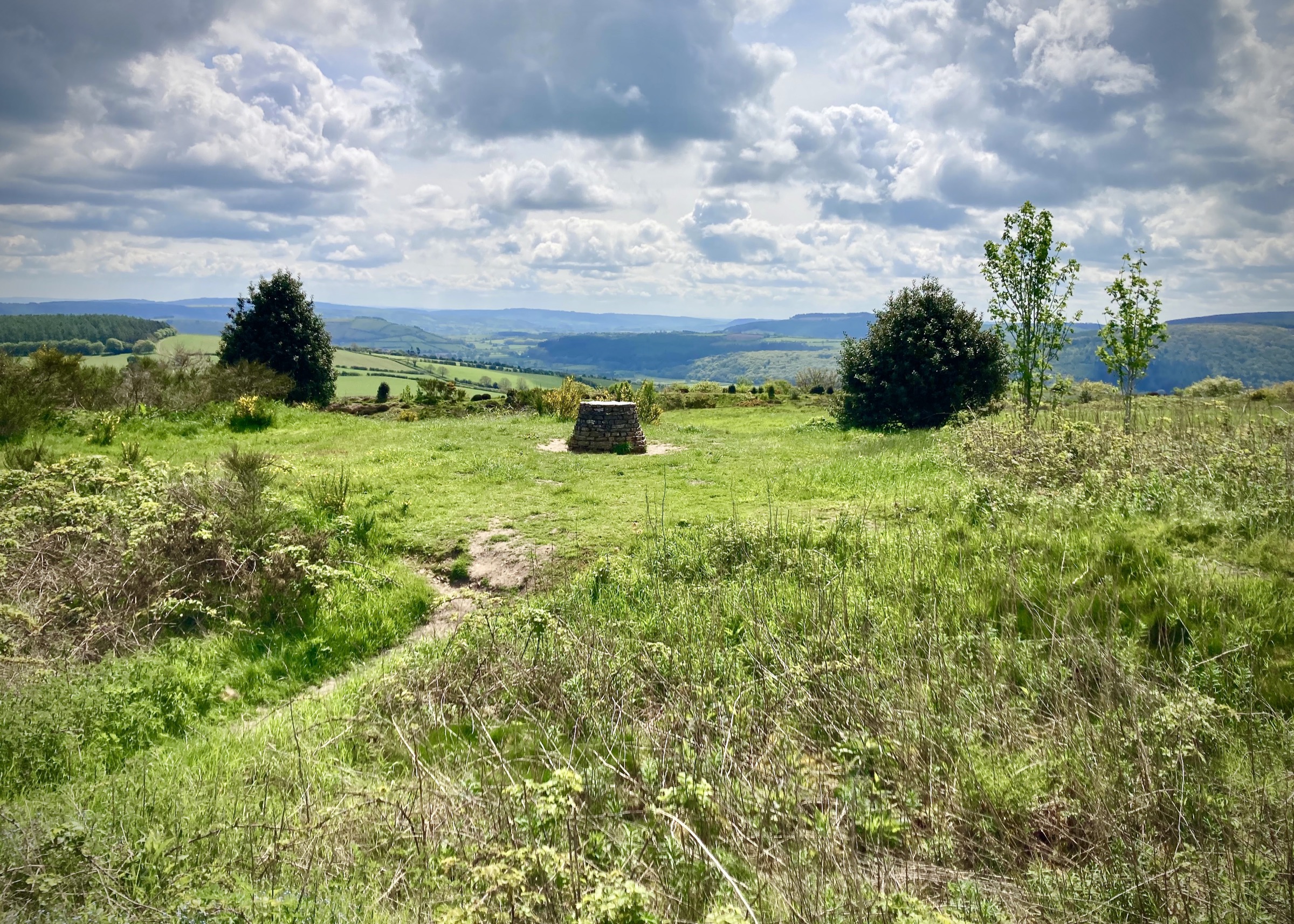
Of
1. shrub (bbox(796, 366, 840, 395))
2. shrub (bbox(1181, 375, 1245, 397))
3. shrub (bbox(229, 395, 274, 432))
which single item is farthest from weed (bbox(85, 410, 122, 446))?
shrub (bbox(1181, 375, 1245, 397))

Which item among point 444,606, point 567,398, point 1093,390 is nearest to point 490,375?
point 567,398

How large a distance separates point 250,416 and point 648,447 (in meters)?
11.1

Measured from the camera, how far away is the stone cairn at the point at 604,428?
17.1 m

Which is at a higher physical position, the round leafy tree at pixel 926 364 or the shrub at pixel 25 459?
the round leafy tree at pixel 926 364

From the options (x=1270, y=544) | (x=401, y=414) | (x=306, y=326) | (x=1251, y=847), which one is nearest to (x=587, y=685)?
(x=1251, y=847)

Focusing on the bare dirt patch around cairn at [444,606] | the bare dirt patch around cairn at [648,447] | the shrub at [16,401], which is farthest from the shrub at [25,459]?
the bare dirt patch around cairn at [648,447]

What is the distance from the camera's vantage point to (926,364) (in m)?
23.8

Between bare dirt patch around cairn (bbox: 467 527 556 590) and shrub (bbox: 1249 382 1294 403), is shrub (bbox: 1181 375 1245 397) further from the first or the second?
bare dirt patch around cairn (bbox: 467 527 556 590)

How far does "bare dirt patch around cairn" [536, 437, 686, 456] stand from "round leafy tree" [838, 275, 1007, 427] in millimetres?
9522

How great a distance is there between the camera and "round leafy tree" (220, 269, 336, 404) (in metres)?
31.8

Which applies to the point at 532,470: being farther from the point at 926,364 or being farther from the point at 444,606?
the point at 926,364

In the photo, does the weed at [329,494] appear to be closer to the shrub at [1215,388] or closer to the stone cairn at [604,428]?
the stone cairn at [604,428]

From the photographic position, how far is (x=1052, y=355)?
16422 millimetres

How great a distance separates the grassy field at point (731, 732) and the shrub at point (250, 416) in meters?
11.6
